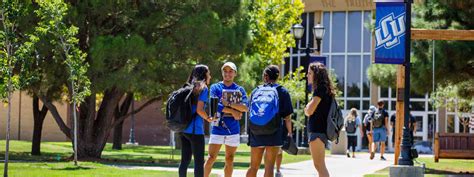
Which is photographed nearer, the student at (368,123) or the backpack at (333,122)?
the backpack at (333,122)

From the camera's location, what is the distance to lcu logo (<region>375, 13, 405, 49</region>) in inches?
630

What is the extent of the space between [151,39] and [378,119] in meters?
7.10

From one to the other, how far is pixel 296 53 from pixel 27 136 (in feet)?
53.7

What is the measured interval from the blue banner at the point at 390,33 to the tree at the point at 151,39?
6834mm

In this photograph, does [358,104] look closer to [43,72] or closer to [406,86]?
[43,72]

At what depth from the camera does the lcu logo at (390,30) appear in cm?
1600

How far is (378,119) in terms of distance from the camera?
84.9 ft

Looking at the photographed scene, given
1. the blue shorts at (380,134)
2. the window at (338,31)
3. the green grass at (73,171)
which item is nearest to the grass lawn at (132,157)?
the blue shorts at (380,134)

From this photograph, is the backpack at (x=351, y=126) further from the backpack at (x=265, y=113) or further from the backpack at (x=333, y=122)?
the backpack at (x=333, y=122)

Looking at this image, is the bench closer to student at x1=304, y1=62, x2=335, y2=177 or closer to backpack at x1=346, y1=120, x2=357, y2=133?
backpack at x1=346, y1=120, x2=357, y2=133

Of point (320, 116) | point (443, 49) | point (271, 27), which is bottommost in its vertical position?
point (320, 116)

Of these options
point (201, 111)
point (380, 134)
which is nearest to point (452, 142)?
point (380, 134)

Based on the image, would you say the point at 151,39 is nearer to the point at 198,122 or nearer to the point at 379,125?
the point at 379,125

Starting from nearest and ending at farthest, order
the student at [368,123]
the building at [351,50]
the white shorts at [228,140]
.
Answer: the white shorts at [228,140] → the student at [368,123] → the building at [351,50]
